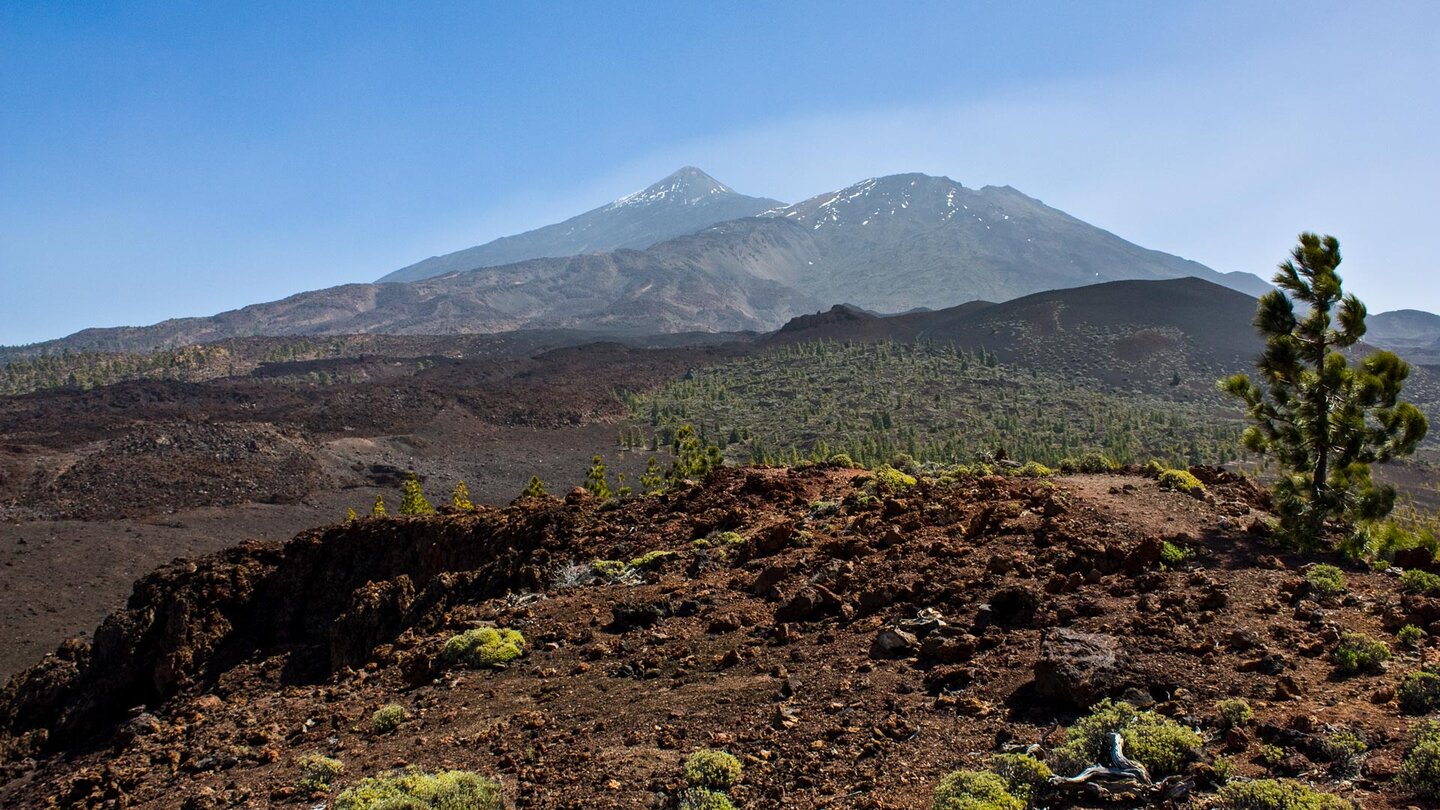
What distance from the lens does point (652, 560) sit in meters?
11.2

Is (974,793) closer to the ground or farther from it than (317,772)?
farther from it

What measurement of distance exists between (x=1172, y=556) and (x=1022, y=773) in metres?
4.22

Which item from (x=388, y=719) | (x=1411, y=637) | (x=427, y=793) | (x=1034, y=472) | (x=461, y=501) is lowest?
(x=461, y=501)

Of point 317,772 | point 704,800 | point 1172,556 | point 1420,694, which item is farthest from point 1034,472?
point 317,772

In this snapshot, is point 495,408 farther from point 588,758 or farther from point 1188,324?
point 1188,324

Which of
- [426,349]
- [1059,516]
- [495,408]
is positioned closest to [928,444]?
[495,408]

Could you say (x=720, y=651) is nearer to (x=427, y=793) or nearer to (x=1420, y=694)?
(x=427, y=793)

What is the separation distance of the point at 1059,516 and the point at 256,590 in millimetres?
13137

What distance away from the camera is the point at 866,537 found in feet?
33.8

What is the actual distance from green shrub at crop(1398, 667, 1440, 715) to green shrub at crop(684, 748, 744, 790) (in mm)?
4351

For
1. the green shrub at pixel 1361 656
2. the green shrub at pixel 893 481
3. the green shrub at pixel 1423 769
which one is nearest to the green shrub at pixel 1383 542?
the green shrub at pixel 1361 656

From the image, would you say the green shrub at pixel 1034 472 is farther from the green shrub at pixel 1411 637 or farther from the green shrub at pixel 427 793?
the green shrub at pixel 427 793

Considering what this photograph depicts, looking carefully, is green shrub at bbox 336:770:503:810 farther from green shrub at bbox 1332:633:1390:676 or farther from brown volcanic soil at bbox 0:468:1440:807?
green shrub at bbox 1332:633:1390:676

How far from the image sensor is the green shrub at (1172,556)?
834cm
